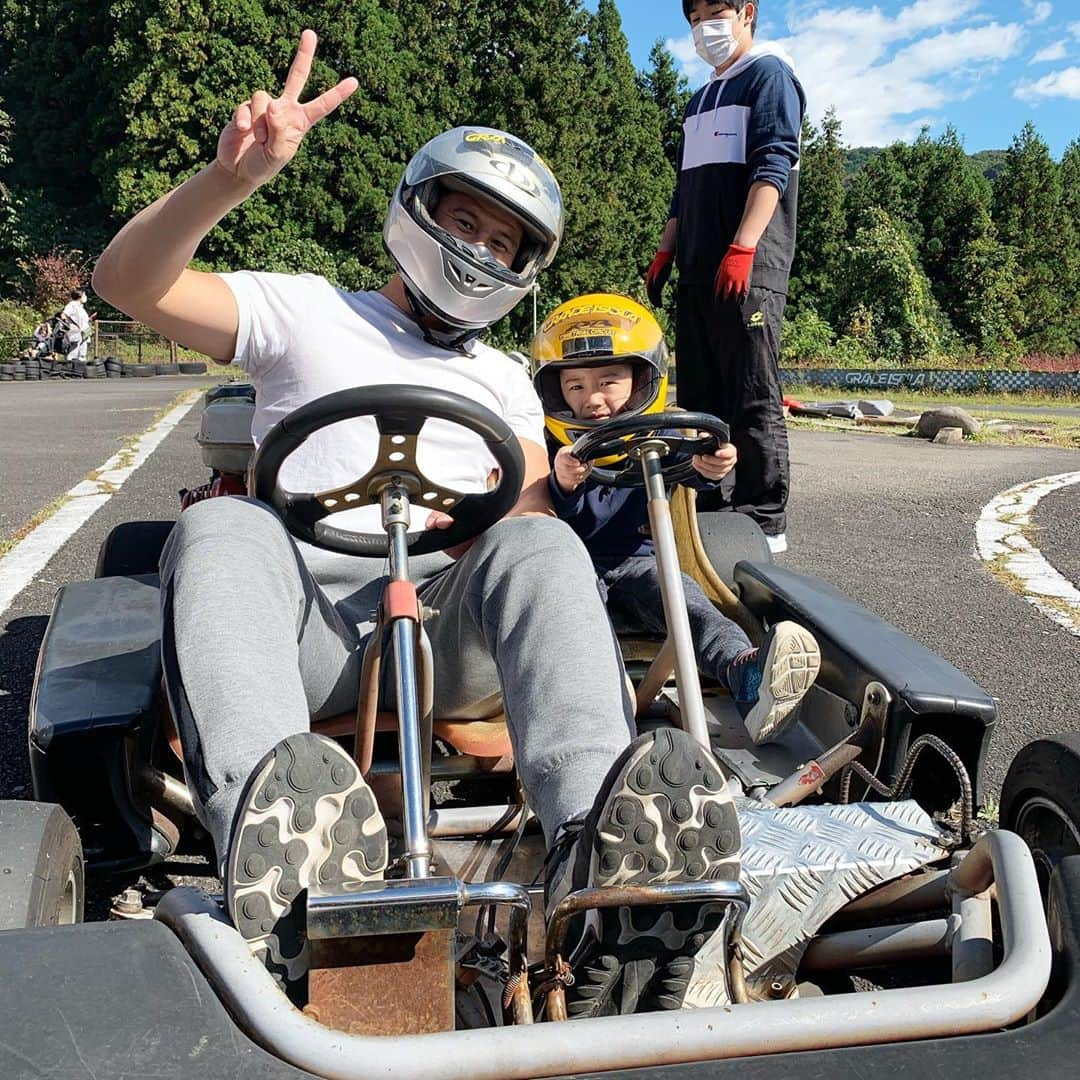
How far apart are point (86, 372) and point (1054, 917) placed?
71.9ft

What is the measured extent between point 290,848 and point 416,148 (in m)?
33.2

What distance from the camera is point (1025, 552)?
18.1 ft

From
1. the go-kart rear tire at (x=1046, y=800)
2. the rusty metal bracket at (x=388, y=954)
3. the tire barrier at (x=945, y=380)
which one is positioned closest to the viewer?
the rusty metal bracket at (x=388, y=954)

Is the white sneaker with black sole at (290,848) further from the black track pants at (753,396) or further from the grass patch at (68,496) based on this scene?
the grass patch at (68,496)

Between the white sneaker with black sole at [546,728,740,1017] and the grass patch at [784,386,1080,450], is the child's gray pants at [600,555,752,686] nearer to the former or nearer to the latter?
the white sneaker with black sole at [546,728,740,1017]

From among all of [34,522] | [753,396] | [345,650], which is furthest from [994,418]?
[345,650]

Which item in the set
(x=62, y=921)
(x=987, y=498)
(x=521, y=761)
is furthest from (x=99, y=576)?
(x=987, y=498)

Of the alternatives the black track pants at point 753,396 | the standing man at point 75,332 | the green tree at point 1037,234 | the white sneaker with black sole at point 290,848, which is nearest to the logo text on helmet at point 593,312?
the black track pants at point 753,396

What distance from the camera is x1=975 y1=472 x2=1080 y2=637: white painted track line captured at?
445 centimetres

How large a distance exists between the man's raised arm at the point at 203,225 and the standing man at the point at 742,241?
2226 millimetres

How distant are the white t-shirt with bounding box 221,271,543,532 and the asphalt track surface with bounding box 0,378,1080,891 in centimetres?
107

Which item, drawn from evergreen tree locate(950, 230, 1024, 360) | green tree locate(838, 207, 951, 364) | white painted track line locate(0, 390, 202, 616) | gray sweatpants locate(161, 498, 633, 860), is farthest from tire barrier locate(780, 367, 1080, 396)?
gray sweatpants locate(161, 498, 633, 860)

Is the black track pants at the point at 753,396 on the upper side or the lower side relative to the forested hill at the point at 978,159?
lower

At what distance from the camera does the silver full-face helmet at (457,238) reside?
2.26 meters
